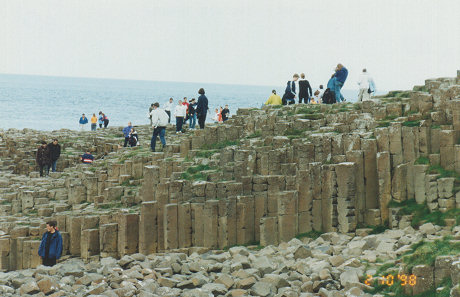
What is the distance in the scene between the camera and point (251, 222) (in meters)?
18.6

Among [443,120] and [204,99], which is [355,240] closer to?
[443,120]

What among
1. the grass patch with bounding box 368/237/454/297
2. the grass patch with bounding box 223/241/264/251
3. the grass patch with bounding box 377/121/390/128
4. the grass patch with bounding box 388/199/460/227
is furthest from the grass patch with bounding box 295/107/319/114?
the grass patch with bounding box 368/237/454/297

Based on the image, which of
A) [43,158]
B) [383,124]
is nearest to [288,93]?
[383,124]

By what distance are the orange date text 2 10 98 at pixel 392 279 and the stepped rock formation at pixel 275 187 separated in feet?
6.00

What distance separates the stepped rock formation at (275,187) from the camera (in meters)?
17.4

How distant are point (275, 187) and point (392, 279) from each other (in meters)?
5.35

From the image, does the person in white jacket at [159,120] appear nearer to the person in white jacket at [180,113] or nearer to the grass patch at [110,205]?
the grass patch at [110,205]

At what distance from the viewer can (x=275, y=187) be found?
18.5 m

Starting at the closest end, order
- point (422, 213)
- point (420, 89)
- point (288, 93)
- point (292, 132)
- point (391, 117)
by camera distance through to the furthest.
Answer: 1. point (422, 213)
2. point (391, 117)
3. point (420, 89)
4. point (292, 132)
5. point (288, 93)

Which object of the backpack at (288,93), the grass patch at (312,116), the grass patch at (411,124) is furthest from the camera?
the backpack at (288,93)

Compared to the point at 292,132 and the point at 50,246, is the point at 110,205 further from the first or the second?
the point at 292,132

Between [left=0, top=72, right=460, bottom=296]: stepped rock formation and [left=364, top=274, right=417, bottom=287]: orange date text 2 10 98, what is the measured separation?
1828 millimetres

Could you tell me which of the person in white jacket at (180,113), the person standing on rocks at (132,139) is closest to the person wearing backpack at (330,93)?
the person in white jacket at (180,113)

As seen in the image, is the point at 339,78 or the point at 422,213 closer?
the point at 422,213
